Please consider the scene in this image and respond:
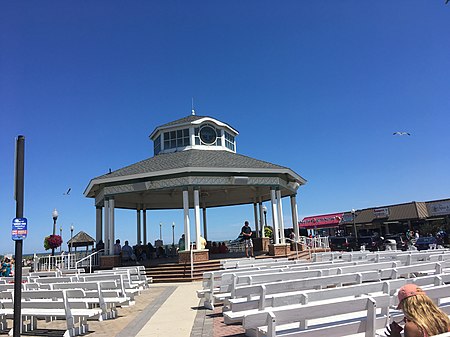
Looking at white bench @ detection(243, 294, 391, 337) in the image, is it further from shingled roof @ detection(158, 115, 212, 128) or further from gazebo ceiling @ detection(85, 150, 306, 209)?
shingled roof @ detection(158, 115, 212, 128)

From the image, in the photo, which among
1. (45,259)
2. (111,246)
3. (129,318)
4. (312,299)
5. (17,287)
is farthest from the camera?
(45,259)

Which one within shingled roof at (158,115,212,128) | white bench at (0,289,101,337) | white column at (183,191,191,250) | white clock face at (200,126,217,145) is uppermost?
shingled roof at (158,115,212,128)

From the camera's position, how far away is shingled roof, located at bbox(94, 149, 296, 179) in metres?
17.7

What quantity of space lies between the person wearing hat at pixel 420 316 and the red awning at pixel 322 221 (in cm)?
4291

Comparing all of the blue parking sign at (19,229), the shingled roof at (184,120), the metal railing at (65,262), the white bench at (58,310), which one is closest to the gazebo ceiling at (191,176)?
the shingled roof at (184,120)

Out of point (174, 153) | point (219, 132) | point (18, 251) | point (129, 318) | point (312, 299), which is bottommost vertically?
point (129, 318)

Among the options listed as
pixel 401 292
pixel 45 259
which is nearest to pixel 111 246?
pixel 45 259

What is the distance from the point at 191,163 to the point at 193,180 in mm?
909

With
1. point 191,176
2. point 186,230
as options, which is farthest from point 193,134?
point 186,230

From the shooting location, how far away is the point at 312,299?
4.70 metres

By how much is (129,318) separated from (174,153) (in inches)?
583

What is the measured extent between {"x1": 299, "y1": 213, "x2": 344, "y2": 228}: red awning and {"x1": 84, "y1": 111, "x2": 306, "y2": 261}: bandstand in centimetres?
2137

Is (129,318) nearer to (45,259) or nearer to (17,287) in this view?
(17,287)

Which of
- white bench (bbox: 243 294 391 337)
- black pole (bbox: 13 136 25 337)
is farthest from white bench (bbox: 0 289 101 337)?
white bench (bbox: 243 294 391 337)
